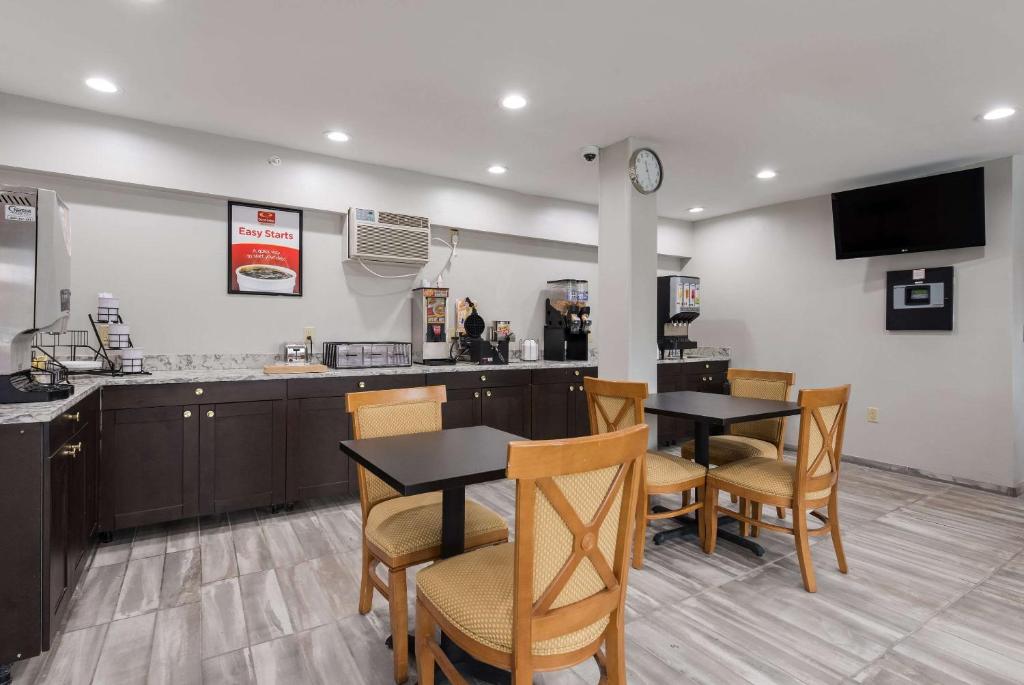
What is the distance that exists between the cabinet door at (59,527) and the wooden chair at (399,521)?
3.57 ft

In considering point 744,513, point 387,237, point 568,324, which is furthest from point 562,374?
point 744,513

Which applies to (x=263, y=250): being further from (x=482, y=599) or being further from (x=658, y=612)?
(x=658, y=612)

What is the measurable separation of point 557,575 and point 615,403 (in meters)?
1.70

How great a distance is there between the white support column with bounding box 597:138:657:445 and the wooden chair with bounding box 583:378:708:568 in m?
0.81

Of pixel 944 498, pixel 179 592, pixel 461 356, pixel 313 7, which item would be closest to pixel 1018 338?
pixel 944 498

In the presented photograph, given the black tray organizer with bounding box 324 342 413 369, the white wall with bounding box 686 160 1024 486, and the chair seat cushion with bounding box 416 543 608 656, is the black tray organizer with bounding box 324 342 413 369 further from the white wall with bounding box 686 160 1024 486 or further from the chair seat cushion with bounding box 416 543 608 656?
the white wall with bounding box 686 160 1024 486

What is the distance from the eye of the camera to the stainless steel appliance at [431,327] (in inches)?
172

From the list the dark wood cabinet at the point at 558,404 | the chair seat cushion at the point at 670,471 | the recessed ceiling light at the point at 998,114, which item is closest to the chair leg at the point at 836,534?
the chair seat cushion at the point at 670,471

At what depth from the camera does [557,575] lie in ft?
4.40

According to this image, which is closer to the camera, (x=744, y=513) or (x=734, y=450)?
(x=744, y=513)

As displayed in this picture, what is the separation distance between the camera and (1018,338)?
4.16 m

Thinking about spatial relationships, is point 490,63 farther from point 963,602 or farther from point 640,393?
point 963,602

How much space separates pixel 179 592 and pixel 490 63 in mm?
2987

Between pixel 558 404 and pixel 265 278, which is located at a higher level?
pixel 265 278
